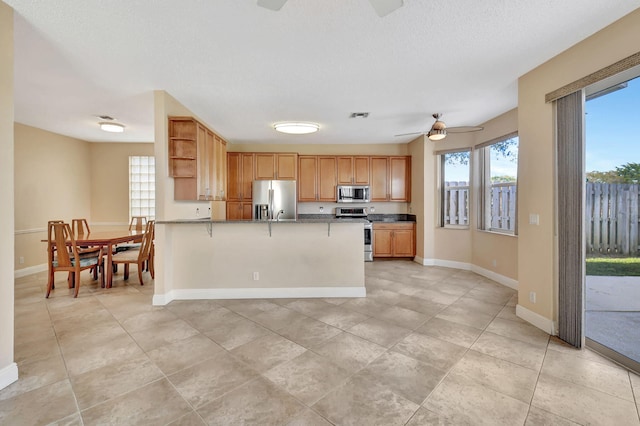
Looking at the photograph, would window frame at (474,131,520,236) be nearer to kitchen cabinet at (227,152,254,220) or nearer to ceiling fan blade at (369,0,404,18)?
ceiling fan blade at (369,0,404,18)

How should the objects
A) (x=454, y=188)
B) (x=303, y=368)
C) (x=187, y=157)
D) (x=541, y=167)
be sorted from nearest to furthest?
(x=303, y=368)
(x=541, y=167)
(x=187, y=157)
(x=454, y=188)

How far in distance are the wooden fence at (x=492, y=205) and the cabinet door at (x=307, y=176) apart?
276 cm

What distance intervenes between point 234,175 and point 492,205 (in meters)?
5.10

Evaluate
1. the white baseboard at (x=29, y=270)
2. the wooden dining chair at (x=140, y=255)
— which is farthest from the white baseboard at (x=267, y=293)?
the white baseboard at (x=29, y=270)

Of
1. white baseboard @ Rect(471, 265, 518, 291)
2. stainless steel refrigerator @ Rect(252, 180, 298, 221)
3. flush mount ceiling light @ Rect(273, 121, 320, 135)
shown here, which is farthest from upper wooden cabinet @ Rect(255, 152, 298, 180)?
white baseboard @ Rect(471, 265, 518, 291)

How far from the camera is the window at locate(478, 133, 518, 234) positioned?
4215 mm

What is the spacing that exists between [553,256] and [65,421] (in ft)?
13.0

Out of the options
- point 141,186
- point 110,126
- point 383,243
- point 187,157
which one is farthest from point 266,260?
point 141,186

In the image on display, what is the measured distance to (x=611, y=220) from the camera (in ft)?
7.86

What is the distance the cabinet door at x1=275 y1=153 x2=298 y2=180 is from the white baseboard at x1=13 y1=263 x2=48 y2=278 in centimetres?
475

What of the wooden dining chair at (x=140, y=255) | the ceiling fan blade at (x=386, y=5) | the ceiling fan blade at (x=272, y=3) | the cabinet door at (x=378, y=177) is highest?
the ceiling fan blade at (x=272, y=3)

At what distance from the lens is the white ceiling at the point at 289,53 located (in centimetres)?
195

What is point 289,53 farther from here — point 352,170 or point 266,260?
point 352,170

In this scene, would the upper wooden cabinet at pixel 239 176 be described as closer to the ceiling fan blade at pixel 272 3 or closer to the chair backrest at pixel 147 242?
the chair backrest at pixel 147 242
